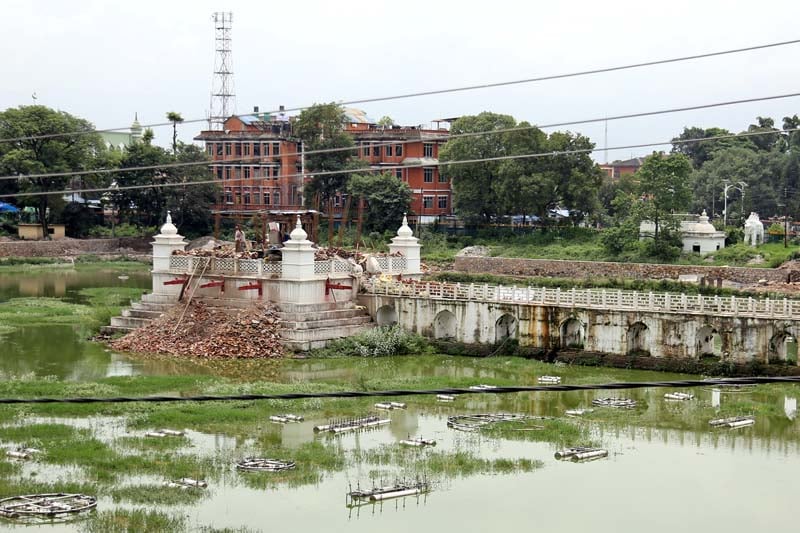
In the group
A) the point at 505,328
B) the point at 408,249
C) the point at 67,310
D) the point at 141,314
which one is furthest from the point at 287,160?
the point at 505,328

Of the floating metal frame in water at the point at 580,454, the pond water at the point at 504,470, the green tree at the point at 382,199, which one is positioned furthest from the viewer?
the green tree at the point at 382,199

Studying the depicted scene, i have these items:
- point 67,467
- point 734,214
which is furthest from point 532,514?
point 734,214

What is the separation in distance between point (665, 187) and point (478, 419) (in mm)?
36087

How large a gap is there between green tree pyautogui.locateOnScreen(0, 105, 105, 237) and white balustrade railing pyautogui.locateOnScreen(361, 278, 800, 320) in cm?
4078

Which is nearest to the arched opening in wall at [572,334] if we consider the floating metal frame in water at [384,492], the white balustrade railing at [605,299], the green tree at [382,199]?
the white balustrade railing at [605,299]

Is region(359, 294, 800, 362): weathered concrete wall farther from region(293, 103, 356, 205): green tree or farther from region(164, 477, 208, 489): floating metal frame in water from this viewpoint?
region(293, 103, 356, 205): green tree

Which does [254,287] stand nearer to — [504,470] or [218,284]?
[218,284]

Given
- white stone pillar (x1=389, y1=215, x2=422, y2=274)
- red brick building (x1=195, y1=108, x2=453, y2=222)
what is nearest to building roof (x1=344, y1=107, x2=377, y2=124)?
red brick building (x1=195, y1=108, x2=453, y2=222)

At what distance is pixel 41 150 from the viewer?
76438 mm

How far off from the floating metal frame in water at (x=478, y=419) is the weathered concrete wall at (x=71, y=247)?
5201cm

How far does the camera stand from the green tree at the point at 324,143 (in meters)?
75.0

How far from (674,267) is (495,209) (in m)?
15.7

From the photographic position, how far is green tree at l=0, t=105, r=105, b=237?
244 ft

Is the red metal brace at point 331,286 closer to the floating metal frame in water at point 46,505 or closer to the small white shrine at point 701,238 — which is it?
the floating metal frame in water at point 46,505
